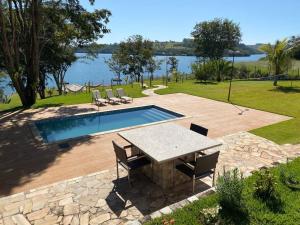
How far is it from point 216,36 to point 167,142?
44537mm

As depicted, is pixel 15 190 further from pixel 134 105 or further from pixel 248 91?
pixel 248 91

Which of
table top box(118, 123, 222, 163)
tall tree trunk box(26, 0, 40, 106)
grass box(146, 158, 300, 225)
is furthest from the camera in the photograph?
tall tree trunk box(26, 0, 40, 106)

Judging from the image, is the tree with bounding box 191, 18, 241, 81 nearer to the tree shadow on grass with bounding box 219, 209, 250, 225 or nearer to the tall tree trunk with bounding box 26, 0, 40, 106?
the tall tree trunk with bounding box 26, 0, 40, 106

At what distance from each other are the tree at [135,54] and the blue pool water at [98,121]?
85.6 ft

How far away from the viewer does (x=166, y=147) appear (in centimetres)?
642

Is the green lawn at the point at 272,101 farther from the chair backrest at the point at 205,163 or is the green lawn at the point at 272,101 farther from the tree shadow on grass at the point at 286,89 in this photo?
the chair backrest at the point at 205,163

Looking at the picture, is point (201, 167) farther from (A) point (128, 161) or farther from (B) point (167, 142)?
(A) point (128, 161)

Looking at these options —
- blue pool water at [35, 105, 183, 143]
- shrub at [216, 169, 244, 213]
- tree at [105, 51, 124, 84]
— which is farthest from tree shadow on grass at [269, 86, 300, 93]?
tree at [105, 51, 124, 84]

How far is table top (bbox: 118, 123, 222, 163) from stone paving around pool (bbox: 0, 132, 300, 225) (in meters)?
1.00

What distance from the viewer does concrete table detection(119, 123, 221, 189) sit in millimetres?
6070

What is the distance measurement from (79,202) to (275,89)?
19.7 metres

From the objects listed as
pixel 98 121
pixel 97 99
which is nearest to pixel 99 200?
pixel 98 121

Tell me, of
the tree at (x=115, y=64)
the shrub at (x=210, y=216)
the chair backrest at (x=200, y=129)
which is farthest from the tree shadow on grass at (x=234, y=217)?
the tree at (x=115, y=64)

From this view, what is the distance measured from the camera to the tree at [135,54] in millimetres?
40375
